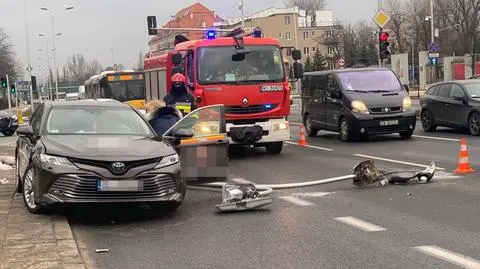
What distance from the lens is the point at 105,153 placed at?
7578mm

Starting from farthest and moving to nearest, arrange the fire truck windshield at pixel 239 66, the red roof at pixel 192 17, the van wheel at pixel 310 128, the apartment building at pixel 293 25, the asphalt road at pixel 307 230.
Answer: the apartment building at pixel 293 25 → the red roof at pixel 192 17 → the van wheel at pixel 310 128 → the fire truck windshield at pixel 239 66 → the asphalt road at pixel 307 230

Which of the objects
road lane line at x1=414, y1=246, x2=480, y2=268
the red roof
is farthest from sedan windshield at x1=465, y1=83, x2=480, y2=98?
the red roof

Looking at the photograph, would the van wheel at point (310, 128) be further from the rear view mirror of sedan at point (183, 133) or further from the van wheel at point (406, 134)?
the rear view mirror of sedan at point (183, 133)

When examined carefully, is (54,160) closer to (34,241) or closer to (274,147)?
(34,241)

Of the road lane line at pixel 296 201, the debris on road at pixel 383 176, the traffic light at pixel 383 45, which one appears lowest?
the road lane line at pixel 296 201

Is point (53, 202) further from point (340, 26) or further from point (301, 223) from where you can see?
point (340, 26)

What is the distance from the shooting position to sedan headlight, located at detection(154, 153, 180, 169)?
7.81 meters

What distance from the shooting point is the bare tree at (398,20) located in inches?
3856

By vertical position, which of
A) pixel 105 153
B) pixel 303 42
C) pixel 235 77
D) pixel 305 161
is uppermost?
pixel 303 42

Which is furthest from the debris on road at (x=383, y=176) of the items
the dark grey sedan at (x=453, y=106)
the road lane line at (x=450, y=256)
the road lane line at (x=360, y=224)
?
the dark grey sedan at (x=453, y=106)

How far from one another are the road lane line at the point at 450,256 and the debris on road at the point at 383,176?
373cm

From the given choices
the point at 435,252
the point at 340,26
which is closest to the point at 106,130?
the point at 435,252

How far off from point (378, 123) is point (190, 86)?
5.24 metres

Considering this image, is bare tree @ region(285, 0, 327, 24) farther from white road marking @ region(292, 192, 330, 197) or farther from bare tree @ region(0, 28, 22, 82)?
white road marking @ region(292, 192, 330, 197)
